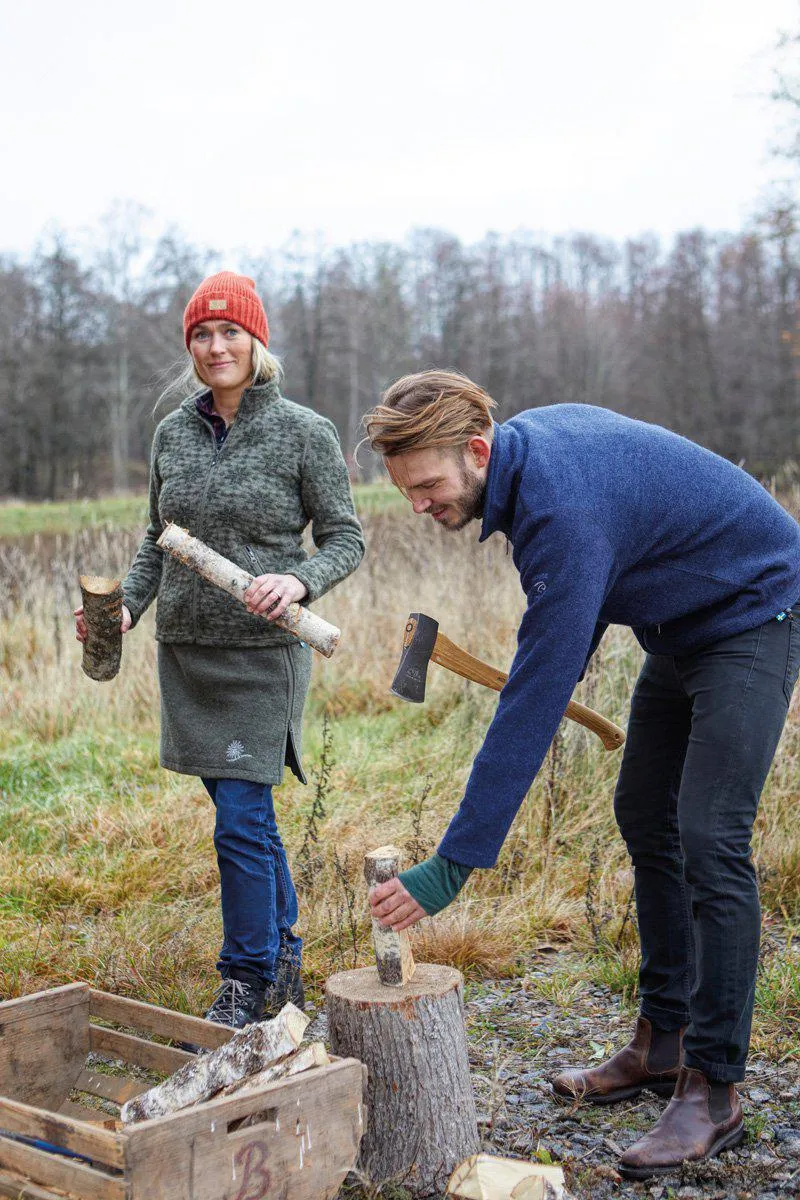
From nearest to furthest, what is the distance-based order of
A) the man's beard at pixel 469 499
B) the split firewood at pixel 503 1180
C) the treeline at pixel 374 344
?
1. the split firewood at pixel 503 1180
2. the man's beard at pixel 469 499
3. the treeline at pixel 374 344

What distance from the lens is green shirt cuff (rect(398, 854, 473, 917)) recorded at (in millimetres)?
2285

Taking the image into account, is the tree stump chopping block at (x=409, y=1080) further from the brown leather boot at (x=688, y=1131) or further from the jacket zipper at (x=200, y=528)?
the jacket zipper at (x=200, y=528)

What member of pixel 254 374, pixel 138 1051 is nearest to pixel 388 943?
pixel 138 1051

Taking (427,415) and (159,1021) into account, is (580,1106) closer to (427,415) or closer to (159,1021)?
(159,1021)

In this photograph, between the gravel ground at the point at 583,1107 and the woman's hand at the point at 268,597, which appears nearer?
the gravel ground at the point at 583,1107

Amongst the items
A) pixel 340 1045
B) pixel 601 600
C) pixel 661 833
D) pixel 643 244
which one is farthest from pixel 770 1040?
pixel 643 244

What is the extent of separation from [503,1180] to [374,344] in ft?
113

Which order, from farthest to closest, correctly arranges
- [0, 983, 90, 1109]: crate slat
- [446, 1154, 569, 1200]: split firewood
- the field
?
the field → [0, 983, 90, 1109]: crate slat → [446, 1154, 569, 1200]: split firewood

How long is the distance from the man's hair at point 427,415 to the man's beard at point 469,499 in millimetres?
77

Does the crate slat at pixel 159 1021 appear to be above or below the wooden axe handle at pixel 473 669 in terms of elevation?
below

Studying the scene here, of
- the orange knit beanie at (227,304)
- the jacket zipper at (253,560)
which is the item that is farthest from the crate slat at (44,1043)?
the orange knit beanie at (227,304)

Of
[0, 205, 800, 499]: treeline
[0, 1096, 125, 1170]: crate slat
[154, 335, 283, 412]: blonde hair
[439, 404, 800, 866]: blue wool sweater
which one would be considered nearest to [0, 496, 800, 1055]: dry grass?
[0, 1096, 125, 1170]: crate slat

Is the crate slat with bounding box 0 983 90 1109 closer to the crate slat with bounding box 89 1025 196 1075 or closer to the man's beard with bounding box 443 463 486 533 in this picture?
the crate slat with bounding box 89 1025 196 1075

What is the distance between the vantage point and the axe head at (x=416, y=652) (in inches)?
Answer: 112
